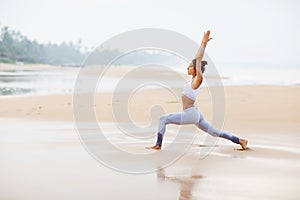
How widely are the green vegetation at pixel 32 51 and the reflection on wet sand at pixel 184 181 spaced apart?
86.9 ft

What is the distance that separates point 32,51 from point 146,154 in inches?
1231

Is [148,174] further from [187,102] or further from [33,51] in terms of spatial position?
[33,51]

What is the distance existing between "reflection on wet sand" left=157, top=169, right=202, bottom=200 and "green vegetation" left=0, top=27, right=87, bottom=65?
86.9 feet

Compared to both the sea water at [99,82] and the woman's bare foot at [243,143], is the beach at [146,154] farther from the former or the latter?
the sea water at [99,82]

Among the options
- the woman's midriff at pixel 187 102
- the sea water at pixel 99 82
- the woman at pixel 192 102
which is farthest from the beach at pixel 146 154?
the sea water at pixel 99 82

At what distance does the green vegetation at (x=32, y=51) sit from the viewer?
3141 cm

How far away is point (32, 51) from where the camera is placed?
3431 cm

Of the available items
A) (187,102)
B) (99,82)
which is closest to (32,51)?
(99,82)

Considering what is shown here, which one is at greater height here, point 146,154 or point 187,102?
point 187,102

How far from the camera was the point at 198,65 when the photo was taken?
4.47 metres

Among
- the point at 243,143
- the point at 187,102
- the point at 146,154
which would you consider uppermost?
the point at 187,102

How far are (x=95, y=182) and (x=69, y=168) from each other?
0.52 m

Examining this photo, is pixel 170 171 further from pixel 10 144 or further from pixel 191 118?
pixel 10 144

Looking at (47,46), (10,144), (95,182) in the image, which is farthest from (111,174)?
(47,46)
